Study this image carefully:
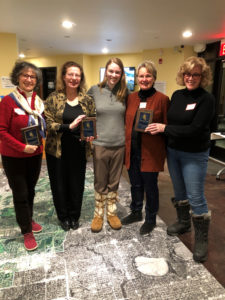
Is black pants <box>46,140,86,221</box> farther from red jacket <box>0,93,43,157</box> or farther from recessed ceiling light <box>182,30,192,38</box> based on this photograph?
recessed ceiling light <box>182,30,192,38</box>

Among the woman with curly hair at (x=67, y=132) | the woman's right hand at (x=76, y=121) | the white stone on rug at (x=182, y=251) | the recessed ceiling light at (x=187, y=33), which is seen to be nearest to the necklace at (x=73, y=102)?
the woman with curly hair at (x=67, y=132)

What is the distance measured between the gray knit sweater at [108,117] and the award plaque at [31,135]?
1.64ft

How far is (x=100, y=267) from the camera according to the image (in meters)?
1.68

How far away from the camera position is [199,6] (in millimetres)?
3033

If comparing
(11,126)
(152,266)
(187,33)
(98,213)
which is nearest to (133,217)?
(98,213)

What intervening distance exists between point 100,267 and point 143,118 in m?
1.15

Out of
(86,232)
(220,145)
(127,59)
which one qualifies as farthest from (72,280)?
(127,59)

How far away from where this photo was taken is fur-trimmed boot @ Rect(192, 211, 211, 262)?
5.77ft

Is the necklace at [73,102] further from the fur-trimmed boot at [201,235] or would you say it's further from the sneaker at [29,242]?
the fur-trimmed boot at [201,235]

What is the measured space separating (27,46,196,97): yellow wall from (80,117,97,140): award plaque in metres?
4.27

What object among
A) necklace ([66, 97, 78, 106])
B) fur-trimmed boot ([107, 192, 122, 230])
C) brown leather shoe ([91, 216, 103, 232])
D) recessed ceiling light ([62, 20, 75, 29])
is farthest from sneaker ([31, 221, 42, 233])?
recessed ceiling light ([62, 20, 75, 29])

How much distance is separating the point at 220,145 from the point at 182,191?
370 centimetres

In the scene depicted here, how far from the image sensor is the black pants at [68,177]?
1.91 metres

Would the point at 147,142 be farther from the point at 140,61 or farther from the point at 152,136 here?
the point at 140,61
